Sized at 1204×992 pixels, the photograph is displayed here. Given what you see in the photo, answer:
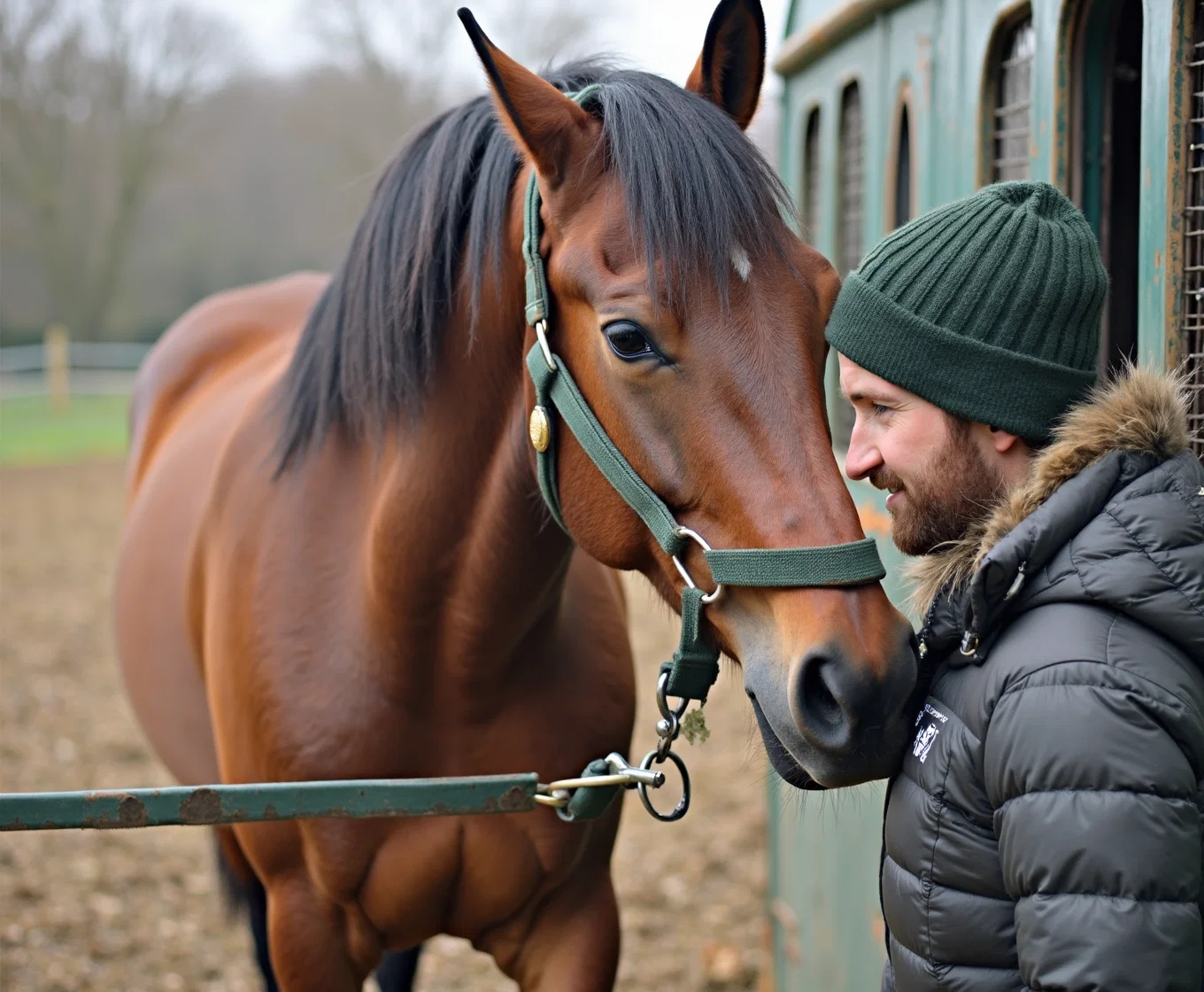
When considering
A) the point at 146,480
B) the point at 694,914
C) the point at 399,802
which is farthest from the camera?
the point at 694,914

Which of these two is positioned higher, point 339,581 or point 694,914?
point 339,581

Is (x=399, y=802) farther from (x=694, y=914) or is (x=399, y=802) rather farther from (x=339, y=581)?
(x=694, y=914)

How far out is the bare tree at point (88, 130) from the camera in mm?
23859

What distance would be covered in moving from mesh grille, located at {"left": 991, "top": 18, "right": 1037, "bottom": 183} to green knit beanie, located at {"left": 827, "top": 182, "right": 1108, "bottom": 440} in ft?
2.86

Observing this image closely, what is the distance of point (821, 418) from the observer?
151 cm

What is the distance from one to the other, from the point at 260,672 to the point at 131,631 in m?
1.36

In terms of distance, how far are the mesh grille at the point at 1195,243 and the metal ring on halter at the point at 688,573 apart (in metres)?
0.74

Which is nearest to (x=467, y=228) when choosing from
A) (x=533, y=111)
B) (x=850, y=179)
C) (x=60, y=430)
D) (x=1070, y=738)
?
(x=533, y=111)

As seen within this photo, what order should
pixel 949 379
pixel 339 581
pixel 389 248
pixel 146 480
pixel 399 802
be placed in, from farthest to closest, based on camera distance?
pixel 146 480, pixel 339 581, pixel 389 248, pixel 399 802, pixel 949 379

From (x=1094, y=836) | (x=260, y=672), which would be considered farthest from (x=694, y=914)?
(x=1094, y=836)

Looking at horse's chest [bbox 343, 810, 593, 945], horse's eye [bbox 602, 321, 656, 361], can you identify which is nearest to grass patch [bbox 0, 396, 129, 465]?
horse's chest [bbox 343, 810, 593, 945]

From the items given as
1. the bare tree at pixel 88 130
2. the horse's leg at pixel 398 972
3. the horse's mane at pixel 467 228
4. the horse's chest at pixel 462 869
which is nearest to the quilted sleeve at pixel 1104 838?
the horse's mane at pixel 467 228

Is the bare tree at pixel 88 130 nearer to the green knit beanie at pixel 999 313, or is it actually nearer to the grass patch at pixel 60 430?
the grass patch at pixel 60 430

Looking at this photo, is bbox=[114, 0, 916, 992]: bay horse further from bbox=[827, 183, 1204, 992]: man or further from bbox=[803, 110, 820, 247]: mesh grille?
bbox=[803, 110, 820, 247]: mesh grille
